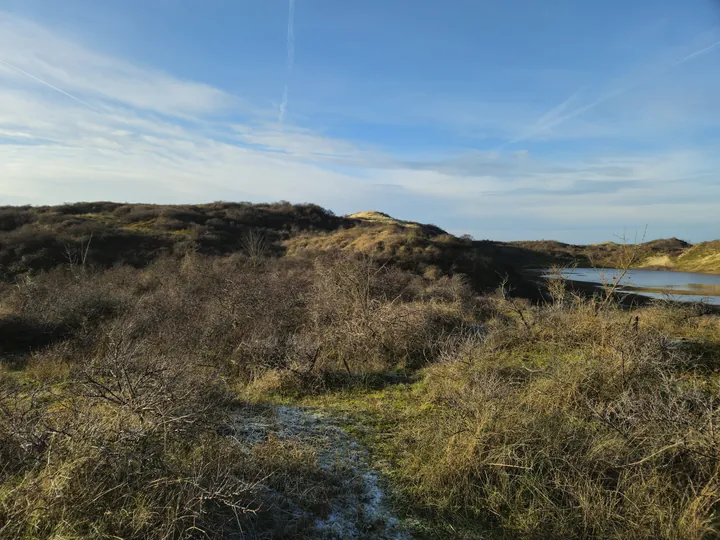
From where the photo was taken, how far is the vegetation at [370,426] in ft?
9.73

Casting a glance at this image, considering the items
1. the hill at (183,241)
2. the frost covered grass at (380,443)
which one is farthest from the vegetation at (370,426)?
the hill at (183,241)

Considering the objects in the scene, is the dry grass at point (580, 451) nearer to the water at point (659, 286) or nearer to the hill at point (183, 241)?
the water at point (659, 286)

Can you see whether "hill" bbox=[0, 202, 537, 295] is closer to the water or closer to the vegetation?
the water

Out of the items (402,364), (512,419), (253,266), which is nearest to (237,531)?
(512,419)

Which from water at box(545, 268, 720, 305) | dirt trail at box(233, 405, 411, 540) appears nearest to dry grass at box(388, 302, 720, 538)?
dirt trail at box(233, 405, 411, 540)

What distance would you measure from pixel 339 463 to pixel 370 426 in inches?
43.3

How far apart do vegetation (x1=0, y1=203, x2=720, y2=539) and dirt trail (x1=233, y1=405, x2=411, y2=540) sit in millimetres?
24

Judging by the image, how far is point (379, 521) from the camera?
3357 millimetres

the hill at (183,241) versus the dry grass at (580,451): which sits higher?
the hill at (183,241)

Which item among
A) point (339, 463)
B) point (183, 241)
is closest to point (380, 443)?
point (339, 463)

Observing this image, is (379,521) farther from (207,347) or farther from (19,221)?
(19,221)

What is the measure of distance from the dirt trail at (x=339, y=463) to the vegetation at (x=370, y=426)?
24 millimetres

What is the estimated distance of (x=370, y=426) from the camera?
205 inches

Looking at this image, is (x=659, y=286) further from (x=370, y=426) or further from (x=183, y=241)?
(x=183, y=241)
